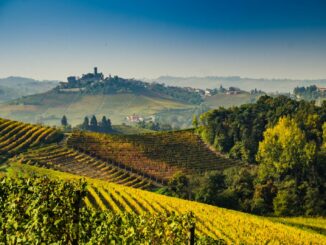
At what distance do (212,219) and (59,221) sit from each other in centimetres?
4212

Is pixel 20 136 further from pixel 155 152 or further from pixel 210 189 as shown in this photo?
pixel 210 189

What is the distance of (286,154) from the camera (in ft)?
313

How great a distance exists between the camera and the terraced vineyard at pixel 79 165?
85000mm

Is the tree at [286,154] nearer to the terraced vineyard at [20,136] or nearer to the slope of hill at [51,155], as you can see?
the slope of hill at [51,155]

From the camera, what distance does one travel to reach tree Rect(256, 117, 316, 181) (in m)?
93.6

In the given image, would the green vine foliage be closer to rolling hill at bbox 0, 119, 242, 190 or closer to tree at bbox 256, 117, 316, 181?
rolling hill at bbox 0, 119, 242, 190

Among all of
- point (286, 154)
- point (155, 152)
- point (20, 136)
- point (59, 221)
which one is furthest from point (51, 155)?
point (59, 221)

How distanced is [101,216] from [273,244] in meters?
33.8

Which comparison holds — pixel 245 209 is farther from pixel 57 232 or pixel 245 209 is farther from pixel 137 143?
pixel 57 232

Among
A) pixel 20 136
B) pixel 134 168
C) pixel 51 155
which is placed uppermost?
pixel 20 136

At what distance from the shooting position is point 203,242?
70.5 ft

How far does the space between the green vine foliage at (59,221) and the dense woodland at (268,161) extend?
203ft

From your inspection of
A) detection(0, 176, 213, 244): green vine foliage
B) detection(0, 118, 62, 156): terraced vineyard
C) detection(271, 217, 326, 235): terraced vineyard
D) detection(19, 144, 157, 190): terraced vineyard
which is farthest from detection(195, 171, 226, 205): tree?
detection(0, 176, 213, 244): green vine foliage

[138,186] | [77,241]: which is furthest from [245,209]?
[77,241]
